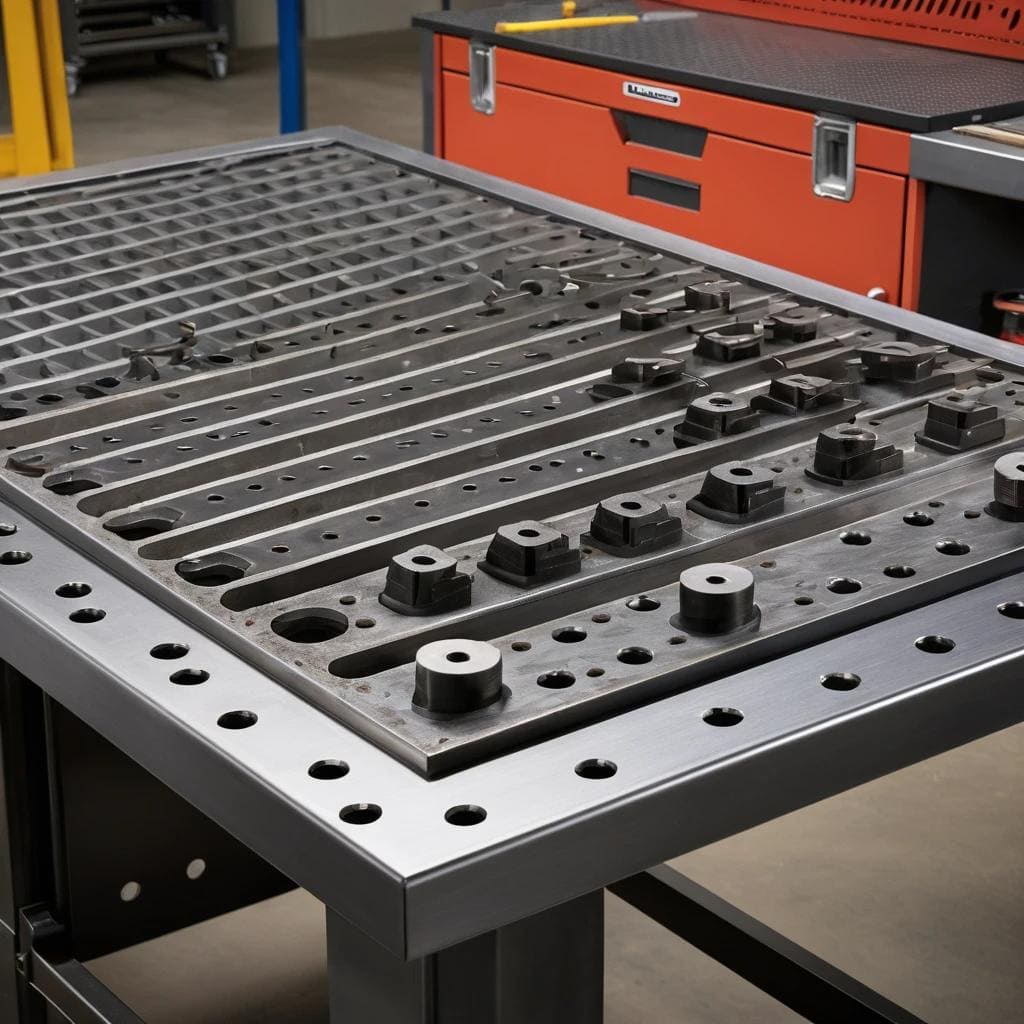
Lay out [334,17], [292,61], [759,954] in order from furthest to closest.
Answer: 1. [334,17]
2. [292,61]
3. [759,954]

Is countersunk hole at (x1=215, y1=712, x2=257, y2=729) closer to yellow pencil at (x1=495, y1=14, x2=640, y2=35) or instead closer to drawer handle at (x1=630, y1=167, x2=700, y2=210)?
drawer handle at (x1=630, y1=167, x2=700, y2=210)

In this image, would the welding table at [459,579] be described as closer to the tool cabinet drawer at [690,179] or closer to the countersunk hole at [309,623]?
the countersunk hole at [309,623]

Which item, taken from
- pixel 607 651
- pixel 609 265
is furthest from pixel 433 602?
pixel 609 265

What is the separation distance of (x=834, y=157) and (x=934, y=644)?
1627mm

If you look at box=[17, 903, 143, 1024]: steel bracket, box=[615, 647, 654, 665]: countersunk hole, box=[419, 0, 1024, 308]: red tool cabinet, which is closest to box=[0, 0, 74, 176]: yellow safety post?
box=[419, 0, 1024, 308]: red tool cabinet

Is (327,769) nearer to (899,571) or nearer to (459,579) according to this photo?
(459,579)

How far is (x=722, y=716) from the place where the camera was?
0.76 m

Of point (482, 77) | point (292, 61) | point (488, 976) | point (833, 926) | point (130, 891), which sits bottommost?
point (833, 926)

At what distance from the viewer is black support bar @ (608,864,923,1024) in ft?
4.69

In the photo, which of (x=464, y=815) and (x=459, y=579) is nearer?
(x=464, y=815)

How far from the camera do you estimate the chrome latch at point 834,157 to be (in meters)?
2.27

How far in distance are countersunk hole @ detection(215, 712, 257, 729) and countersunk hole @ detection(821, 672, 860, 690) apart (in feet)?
0.92

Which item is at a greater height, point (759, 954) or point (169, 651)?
point (169, 651)

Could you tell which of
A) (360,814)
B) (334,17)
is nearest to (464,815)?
(360,814)
